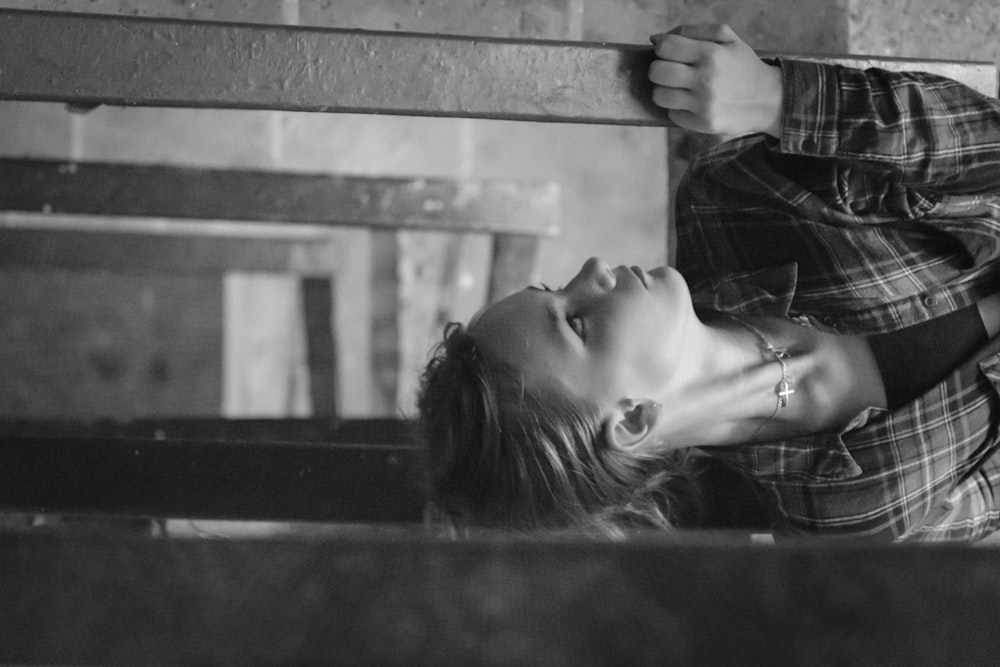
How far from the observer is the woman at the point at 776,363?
1.34 meters

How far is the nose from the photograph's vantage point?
135 cm

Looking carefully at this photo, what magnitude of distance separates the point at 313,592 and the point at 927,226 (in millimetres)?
1252

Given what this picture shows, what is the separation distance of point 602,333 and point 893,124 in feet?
1.45

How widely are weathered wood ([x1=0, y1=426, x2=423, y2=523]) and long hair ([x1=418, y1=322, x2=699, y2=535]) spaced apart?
4.0 inches

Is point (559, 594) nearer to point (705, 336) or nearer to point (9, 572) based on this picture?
point (9, 572)

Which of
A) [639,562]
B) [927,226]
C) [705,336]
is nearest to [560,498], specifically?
[705,336]

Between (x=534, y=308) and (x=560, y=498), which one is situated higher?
(x=534, y=308)

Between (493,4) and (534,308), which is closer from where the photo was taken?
(534,308)

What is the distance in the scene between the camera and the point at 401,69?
1017 mm

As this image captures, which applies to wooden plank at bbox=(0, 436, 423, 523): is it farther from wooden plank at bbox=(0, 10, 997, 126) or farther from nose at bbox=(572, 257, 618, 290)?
wooden plank at bbox=(0, 10, 997, 126)

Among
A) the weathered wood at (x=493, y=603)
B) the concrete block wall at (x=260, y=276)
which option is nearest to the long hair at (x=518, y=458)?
the weathered wood at (x=493, y=603)

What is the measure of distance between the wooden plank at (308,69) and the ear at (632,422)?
447mm

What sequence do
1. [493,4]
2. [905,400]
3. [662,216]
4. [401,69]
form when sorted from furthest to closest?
[662,216], [493,4], [905,400], [401,69]

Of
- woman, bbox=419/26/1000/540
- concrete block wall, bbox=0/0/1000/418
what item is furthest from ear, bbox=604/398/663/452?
concrete block wall, bbox=0/0/1000/418
